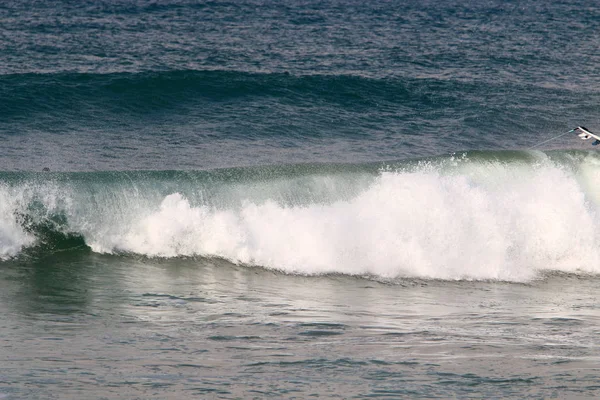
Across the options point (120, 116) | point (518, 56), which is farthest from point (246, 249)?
point (518, 56)

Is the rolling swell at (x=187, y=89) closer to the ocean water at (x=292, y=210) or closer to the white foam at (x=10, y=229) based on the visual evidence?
the ocean water at (x=292, y=210)

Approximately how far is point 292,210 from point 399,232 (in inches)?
63.9

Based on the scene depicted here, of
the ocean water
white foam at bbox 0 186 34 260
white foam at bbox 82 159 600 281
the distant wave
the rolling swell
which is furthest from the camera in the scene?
the rolling swell

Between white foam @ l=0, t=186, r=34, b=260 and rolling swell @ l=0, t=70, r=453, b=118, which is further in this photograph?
rolling swell @ l=0, t=70, r=453, b=118

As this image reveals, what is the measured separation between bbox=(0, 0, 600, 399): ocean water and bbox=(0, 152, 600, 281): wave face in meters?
0.04

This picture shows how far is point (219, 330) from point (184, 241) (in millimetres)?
4206

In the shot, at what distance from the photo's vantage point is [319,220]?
13.4 m

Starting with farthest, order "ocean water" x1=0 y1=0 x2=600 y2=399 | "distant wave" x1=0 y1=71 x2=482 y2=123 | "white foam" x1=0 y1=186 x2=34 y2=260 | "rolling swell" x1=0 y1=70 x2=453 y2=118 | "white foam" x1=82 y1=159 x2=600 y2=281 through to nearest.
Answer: "rolling swell" x1=0 y1=70 x2=453 y2=118
"distant wave" x1=0 y1=71 x2=482 y2=123
"white foam" x1=82 y1=159 x2=600 y2=281
"white foam" x1=0 y1=186 x2=34 y2=260
"ocean water" x1=0 y1=0 x2=600 y2=399

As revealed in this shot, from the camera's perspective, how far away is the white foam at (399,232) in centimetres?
1277

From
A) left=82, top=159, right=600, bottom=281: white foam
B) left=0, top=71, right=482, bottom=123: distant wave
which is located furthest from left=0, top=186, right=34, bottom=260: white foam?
left=0, top=71, right=482, bottom=123: distant wave

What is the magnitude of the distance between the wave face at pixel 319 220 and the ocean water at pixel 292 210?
37 mm

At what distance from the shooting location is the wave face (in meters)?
12.9

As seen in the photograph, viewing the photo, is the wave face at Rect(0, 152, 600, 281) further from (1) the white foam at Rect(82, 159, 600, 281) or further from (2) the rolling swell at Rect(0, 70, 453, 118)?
(2) the rolling swell at Rect(0, 70, 453, 118)

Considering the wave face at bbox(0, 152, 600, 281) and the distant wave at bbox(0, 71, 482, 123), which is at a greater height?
Answer: the distant wave at bbox(0, 71, 482, 123)
